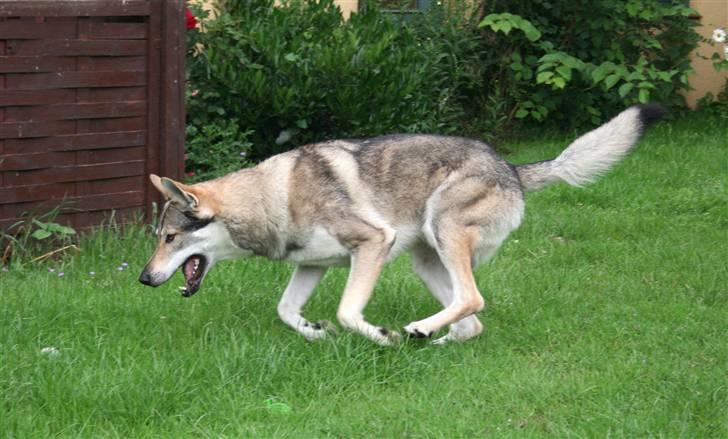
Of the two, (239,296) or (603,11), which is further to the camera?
(603,11)

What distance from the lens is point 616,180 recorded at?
9.48 metres

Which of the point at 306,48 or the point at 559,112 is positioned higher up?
the point at 306,48

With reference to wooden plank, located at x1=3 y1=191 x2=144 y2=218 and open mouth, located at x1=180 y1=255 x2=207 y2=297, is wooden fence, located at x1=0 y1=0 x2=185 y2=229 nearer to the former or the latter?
wooden plank, located at x1=3 y1=191 x2=144 y2=218

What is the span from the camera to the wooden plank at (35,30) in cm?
693

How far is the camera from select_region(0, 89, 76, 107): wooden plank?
6.95m

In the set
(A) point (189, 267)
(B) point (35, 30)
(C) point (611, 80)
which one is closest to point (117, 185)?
(B) point (35, 30)

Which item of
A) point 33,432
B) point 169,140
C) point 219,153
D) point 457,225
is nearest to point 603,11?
point 219,153

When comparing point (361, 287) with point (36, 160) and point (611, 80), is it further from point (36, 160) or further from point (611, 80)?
point (611, 80)

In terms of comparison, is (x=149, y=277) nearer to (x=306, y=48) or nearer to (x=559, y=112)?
(x=306, y=48)

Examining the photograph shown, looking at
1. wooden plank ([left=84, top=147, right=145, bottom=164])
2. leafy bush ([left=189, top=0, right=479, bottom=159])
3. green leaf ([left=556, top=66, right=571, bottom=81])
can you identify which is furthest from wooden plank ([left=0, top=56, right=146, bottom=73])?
green leaf ([left=556, top=66, right=571, bottom=81])

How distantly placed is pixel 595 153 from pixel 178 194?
221cm

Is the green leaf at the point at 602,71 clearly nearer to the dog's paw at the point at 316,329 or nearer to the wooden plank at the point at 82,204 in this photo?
the wooden plank at the point at 82,204

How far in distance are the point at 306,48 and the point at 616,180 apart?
279cm

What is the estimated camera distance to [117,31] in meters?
7.52
